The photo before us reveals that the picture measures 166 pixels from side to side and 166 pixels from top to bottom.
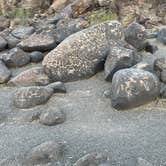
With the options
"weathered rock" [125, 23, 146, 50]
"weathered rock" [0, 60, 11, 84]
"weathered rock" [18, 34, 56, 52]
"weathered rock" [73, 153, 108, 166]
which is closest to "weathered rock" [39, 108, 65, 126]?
"weathered rock" [73, 153, 108, 166]

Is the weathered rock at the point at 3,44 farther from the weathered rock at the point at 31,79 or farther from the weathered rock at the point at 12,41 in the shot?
the weathered rock at the point at 31,79

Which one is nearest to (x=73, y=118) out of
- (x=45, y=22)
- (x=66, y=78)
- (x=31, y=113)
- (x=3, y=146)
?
(x=31, y=113)

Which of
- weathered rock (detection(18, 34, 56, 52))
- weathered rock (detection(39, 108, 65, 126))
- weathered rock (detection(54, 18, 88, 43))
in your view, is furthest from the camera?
weathered rock (detection(54, 18, 88, 43))

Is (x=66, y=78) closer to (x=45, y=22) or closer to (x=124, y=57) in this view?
(x=124, y=57)

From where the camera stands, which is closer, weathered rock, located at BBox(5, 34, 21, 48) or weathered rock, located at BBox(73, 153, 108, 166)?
weathered rock, located at BBox(73, 153, 108, 166)

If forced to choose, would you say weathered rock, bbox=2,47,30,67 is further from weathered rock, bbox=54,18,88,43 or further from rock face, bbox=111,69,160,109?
rock face, bbox=111,69,160,109

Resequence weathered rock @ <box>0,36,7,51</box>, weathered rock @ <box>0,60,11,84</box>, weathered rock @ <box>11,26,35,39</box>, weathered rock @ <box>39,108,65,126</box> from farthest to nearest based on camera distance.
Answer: weathered rock @ <box>11,26,35,39</box> → weathered rock @ <box>0,36,7,51</box> → weathered rock @ <box>0,60,11,84</box> → weathered rock @ <box>39,108,65,126</box>

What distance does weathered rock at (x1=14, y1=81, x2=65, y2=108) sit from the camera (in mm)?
5031

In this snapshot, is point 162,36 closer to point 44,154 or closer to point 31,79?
point 31,79

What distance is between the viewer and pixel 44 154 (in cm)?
387

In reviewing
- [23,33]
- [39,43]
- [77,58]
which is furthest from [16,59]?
[23,33]

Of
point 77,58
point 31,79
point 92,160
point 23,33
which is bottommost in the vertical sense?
point 23,33

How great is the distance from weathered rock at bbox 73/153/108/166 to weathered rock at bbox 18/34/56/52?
3.58 meters

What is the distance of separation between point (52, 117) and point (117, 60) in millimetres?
1363
